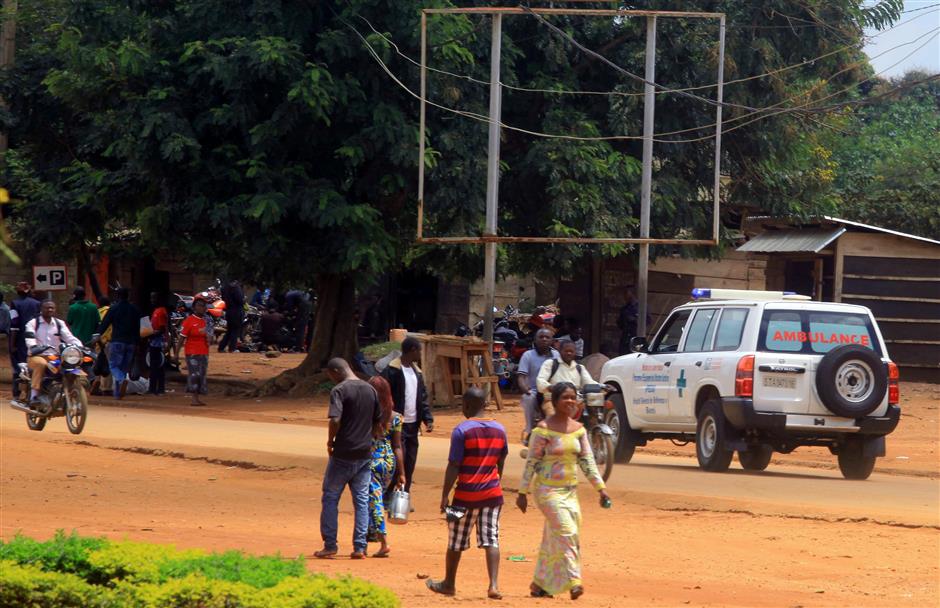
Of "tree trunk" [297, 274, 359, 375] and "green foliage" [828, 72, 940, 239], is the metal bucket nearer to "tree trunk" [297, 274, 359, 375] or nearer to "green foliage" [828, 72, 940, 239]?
"green foliage" [828, 72, 940, 239]

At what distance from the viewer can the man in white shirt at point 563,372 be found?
14.2 m

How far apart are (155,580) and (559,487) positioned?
2.78 m

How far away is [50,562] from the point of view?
26.8 feet

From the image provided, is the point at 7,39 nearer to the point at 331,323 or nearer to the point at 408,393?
the point at 331,323

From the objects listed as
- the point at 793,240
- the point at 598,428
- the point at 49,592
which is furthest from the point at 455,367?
the point at 49,592

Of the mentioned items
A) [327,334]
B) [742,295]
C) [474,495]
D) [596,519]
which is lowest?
[596,519]

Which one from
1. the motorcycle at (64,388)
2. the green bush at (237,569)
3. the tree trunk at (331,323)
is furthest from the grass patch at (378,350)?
the green bush at (237,569)

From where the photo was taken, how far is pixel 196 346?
24125 millimetres

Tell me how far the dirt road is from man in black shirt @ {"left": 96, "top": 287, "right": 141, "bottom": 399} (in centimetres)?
475

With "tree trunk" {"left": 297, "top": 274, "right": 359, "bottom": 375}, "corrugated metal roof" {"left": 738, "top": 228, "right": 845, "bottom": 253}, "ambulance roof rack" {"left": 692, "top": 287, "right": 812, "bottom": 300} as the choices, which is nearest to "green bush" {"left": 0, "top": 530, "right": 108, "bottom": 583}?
"ambulance roof rack" {"left": 692, "top": 287, "right": 812, "bottom": 300}

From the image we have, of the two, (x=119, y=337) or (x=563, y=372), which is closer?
(x=563, y=372)

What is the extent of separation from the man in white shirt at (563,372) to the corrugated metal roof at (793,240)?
12.5m

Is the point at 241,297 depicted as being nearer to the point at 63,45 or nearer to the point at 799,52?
the point at 63,45

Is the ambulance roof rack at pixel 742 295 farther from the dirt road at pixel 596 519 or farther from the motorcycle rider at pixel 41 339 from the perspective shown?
the motorcycle rider at pixel 41 339
